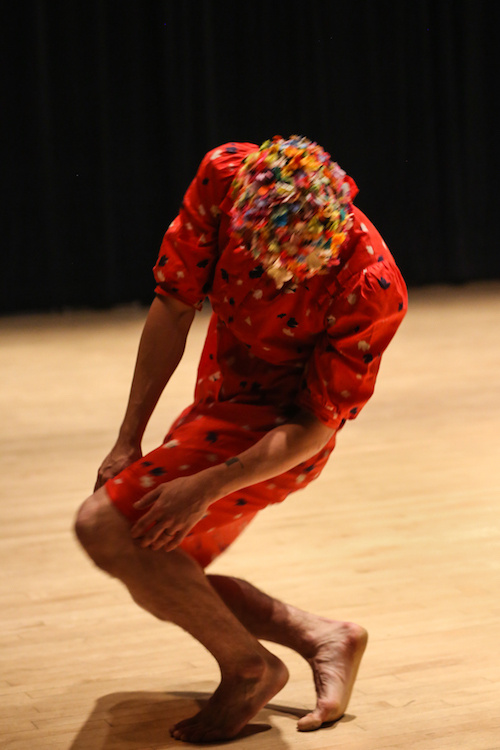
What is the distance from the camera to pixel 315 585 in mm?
2270

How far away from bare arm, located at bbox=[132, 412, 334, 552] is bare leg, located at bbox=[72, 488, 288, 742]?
0.04 metres

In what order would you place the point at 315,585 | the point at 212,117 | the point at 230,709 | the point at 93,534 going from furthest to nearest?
the point at 212,117 → the point at 315,585 → the point at 230,709 → the point at 93,534

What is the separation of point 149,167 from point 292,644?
6143 millimetres

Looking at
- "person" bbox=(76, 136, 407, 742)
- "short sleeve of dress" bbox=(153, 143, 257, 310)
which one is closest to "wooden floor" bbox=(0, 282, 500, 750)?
"person" bbox=(76, 136, 407, 742)

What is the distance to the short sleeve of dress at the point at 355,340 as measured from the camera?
1.47 m

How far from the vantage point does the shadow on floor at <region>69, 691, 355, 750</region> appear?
5.20ft

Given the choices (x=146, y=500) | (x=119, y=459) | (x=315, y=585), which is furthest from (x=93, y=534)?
(x=315, y=585)

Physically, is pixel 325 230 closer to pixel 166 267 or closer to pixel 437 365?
pixel 166 267

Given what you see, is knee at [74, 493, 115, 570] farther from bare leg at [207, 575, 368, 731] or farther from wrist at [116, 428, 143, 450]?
bare leg at [207, 575, 368, 731]

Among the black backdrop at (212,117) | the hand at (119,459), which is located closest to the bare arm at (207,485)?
the hand at (119,459)

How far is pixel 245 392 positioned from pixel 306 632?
438mm

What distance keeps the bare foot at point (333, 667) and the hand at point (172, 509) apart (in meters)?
0.39

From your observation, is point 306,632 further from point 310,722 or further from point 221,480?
point 221,480

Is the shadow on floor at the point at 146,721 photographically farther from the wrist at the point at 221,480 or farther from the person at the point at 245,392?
the wrist at the point at 221,480
